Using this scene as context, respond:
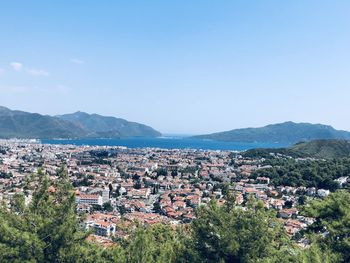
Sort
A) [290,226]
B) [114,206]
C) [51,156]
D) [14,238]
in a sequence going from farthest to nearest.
Answer: [51,156] < [114,206] < [290,226] < [14,238]

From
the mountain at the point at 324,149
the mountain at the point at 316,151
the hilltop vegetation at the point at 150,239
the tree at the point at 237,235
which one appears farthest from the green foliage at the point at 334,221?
the mountain at the point at 324,149

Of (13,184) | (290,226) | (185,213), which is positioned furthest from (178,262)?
(13,184)

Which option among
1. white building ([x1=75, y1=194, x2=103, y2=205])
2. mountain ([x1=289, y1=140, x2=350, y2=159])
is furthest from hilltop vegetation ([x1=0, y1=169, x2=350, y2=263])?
mountain ([x1=289, y1=140, x2=350, y2=159])

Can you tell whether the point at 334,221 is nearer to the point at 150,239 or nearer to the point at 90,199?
the point at 150,239

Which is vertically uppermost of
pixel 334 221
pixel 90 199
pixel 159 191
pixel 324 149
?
pixel 334 221

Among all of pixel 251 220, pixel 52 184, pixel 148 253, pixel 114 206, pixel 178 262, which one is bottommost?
pixel 114 206

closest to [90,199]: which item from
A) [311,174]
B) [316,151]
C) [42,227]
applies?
[311,174]

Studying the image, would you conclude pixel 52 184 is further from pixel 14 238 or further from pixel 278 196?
pixel 278 196

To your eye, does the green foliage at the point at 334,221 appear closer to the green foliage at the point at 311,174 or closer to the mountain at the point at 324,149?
the green foliage at the point at 311,174
